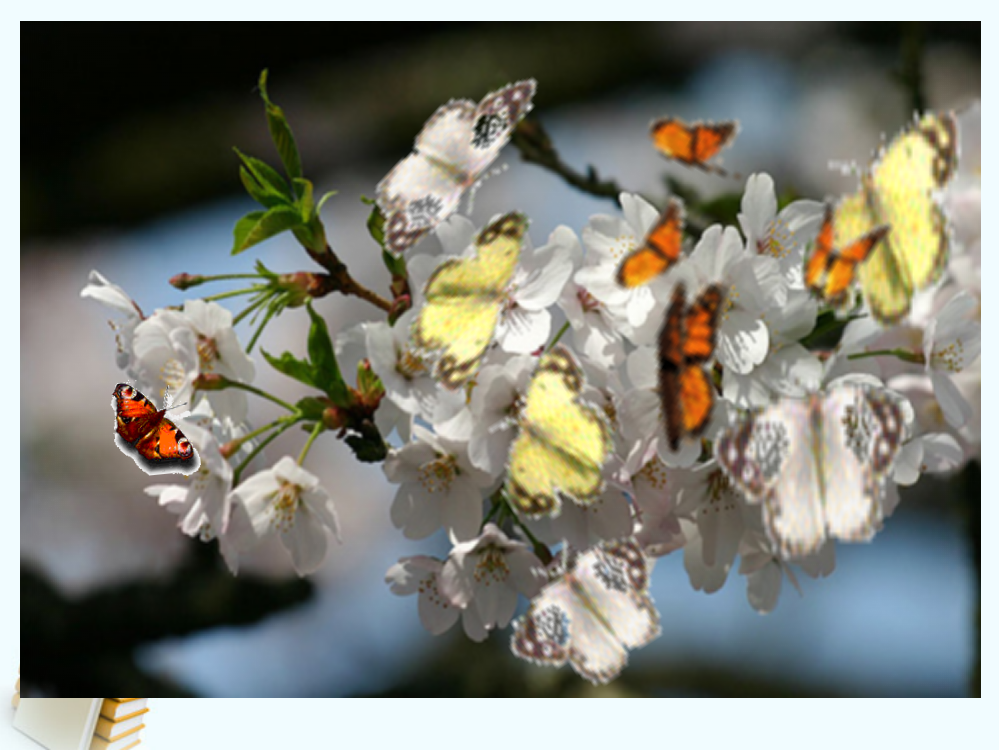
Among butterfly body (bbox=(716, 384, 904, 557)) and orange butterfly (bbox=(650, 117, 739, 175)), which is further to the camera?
orange butterfly (bbox=(650, 117, 739, 175))

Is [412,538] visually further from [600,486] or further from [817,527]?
[817,527]

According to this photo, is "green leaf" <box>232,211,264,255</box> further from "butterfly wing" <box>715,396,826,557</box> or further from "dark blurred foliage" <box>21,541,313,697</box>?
"butterfly wing" <box>715,396,826,557</box>
